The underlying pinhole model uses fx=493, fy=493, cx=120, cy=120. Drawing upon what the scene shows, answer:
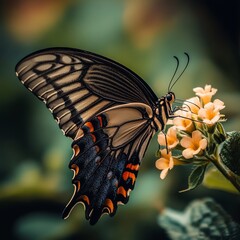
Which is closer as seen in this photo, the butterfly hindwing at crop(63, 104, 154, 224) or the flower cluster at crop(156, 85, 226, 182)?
the flower cluster at crop(156, 85, 226, 182)

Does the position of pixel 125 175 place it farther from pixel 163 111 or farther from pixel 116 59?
pixel 116 59

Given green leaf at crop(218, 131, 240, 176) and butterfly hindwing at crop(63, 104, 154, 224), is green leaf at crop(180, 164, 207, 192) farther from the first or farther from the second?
butterfly hindwing at crop(63, 104, 154, 224)

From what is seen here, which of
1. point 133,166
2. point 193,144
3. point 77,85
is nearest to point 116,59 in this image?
point 77,85

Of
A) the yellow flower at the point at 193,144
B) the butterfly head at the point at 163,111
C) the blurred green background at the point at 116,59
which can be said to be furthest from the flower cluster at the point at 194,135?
the blurred green background at the point at 116,59

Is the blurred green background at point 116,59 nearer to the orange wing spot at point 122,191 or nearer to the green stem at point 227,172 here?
the orange wing spot at point 122,191

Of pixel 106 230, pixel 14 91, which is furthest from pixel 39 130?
pixel 106 230

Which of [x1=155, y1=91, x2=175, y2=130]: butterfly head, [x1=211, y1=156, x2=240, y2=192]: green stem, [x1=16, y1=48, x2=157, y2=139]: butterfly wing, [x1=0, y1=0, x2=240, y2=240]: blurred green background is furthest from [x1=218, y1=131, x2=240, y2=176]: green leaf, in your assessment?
[x1=0, y1=0, x2=240, y2=240]: blurred green background
